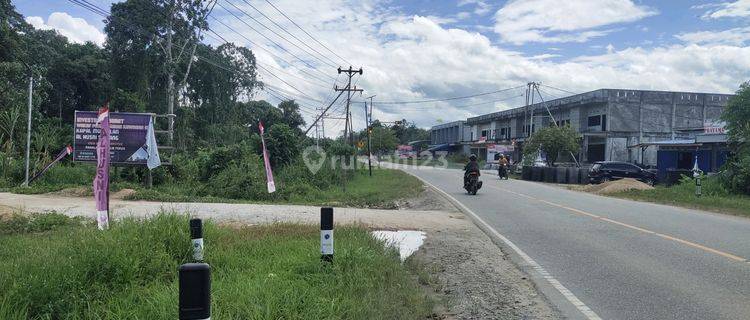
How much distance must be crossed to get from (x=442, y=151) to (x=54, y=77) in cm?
7541

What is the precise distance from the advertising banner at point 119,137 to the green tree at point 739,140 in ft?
76.0

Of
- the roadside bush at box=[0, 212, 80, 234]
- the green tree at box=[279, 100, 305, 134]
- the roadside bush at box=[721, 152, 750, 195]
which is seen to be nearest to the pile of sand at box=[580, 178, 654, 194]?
the roadside bush at box=[721, 152, 750, 195]

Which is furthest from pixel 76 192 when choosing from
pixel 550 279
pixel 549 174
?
pixel 549 174

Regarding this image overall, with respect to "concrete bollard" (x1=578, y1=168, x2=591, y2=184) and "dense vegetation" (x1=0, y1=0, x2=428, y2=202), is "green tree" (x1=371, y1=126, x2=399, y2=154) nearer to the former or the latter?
"dense vegetation" (x1=0, y1=0, x2=428, y2=202)

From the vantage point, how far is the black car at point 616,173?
36.6m

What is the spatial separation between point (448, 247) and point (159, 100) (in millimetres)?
48548

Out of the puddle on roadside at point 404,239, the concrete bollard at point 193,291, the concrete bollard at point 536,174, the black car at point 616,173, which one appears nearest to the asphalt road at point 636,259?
the puddle on roadside at point 404,239

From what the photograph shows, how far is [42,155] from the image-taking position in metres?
23.2

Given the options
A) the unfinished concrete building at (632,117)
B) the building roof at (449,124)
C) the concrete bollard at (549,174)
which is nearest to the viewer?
the concrete bollard at (549,174)

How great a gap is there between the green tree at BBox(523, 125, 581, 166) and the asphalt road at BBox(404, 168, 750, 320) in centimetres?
2966

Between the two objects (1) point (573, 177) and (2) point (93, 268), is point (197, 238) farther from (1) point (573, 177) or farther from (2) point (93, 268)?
(1) point (573, 177)

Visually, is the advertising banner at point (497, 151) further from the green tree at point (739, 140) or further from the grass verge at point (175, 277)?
the grass verge at point (175, 277)

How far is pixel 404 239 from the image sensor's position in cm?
1048

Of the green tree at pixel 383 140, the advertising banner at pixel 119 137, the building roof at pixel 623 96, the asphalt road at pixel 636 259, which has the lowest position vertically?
the asphalt road at pixel 636 259
